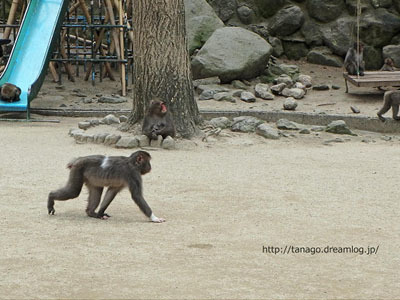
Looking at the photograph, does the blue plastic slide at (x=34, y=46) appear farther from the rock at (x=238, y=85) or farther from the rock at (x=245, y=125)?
the rock at (x=245, y=125)

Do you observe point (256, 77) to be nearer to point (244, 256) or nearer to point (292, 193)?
point (292, 193)

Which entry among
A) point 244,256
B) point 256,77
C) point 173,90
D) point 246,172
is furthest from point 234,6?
point 244,256

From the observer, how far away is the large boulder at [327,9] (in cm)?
1827

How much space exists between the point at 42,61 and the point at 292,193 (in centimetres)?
829

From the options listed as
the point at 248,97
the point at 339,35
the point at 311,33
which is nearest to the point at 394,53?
the point at 339,35

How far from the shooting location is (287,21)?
1845 cm

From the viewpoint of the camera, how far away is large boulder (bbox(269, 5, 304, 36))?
18359mm

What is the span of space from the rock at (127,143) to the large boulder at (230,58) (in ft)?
19.1

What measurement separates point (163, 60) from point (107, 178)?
4845mm

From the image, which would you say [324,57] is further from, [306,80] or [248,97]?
[248,97]

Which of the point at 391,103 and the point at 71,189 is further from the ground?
the point at 71,189

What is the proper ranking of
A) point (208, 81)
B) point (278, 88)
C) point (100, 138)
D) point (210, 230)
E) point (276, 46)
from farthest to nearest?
point (276, 46), point (208, 81), point (278, 88), point (100, 138), point (210, 230)

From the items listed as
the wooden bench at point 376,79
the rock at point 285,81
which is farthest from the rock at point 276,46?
the wooden bench at point 376,79

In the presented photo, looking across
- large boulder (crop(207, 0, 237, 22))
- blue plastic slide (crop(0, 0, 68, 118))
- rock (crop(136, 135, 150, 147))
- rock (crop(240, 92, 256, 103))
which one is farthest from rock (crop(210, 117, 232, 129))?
large boulder (crop(207, 0, 237, 22))
